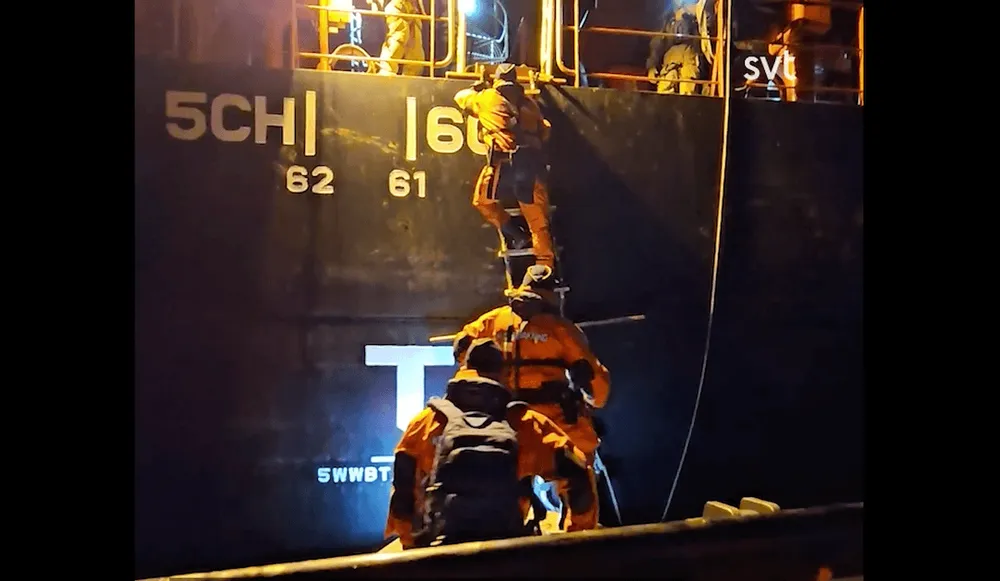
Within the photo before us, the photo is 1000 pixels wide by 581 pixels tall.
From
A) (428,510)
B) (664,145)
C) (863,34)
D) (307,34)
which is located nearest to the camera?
(428,510)

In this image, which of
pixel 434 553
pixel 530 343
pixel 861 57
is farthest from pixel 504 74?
pixel 434 553

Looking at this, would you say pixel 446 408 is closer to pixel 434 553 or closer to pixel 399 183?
pixel 434 553

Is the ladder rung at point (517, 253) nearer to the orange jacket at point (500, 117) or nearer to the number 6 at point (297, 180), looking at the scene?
the orange jacket at point (500, 117)

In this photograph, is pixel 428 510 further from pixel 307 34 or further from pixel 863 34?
pixel 863 34

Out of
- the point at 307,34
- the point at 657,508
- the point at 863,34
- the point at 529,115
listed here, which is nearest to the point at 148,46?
the point at 307,34

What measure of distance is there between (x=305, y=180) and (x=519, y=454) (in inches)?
56.5

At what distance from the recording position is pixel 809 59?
3.91 metres

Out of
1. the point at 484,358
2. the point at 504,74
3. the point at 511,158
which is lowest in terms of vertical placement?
the point at 484,358

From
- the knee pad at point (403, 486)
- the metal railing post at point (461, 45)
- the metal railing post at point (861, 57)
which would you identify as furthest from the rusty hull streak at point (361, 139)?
the metal railing post at point (861, 57)

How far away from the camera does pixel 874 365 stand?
12.0 feet

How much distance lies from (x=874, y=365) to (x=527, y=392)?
1.68 meters

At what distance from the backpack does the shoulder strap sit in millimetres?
20

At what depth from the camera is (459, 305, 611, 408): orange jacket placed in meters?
3.29

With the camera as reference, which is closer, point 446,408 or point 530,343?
point 446,408
